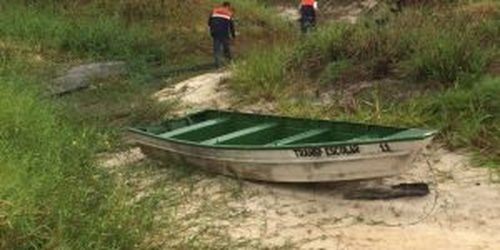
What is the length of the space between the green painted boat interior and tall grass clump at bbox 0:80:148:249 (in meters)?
1.41

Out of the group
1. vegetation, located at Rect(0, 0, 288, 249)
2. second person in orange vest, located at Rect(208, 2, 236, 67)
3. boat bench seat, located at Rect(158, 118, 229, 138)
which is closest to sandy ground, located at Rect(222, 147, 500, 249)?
vegetation, located at Rect(0, 0, 288, 249)

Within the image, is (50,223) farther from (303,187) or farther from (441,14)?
(441,14)

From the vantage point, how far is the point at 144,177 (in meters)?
9.09

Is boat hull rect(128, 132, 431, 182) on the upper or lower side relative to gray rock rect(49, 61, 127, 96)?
upper

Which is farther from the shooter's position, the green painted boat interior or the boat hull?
the green painted boat interior

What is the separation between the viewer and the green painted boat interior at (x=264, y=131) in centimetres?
842

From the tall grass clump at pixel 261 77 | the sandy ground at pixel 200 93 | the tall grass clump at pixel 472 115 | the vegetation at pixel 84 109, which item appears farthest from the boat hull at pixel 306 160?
the sandy ground at pixel 200 93

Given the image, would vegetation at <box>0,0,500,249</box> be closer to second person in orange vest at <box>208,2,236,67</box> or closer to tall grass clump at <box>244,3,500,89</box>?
tall grass clump at <box>244,3,500,89</box>

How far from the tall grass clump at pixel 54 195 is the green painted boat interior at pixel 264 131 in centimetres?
141

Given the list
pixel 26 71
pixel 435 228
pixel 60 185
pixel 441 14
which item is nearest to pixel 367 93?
pixel 441 14

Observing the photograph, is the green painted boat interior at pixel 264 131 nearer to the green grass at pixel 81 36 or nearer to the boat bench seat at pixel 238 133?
the boat bench seat at pixel 238 133

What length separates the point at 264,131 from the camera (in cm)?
941

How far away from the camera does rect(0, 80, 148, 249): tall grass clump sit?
5648 mm

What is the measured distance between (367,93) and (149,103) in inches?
135
